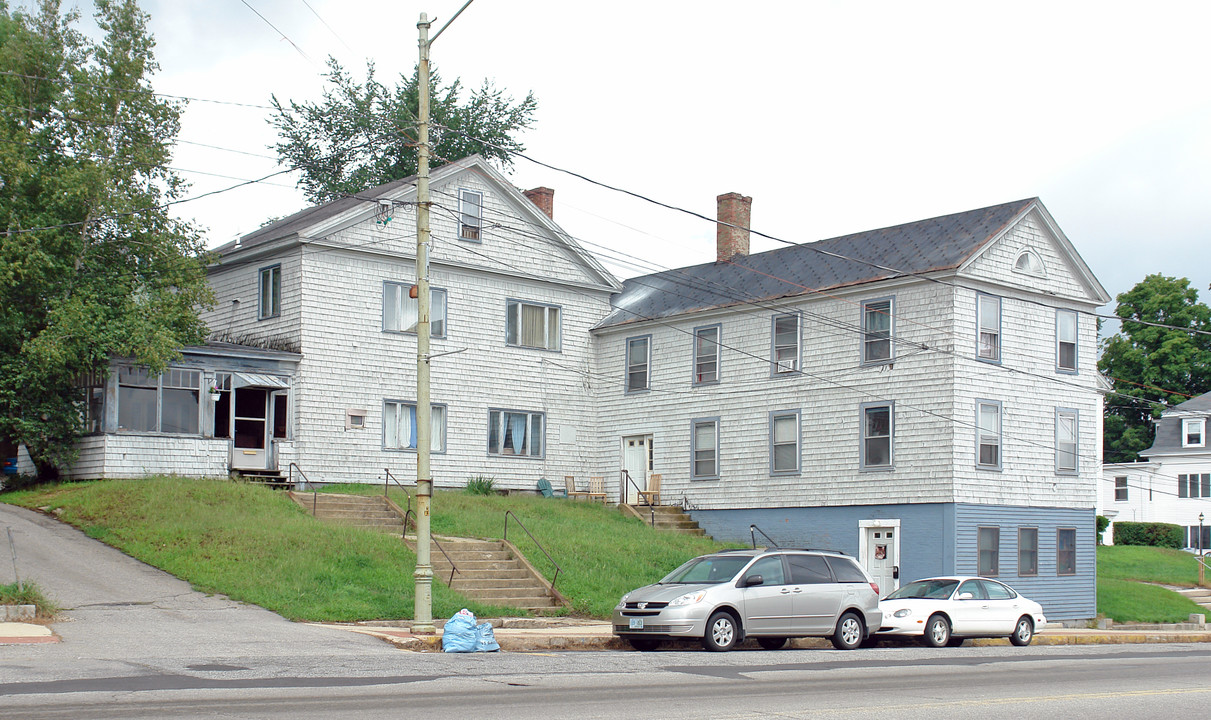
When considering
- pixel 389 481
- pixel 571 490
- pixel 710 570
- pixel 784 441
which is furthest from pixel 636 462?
pixel 710 570

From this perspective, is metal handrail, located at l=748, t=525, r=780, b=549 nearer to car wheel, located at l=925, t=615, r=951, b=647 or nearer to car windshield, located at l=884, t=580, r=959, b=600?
car windshield, located at l=884, t=580, r=959, b=600

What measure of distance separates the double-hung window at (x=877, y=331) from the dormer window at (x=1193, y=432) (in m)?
34.2

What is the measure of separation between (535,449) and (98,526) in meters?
14.2

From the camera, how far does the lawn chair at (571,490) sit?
3612 cm

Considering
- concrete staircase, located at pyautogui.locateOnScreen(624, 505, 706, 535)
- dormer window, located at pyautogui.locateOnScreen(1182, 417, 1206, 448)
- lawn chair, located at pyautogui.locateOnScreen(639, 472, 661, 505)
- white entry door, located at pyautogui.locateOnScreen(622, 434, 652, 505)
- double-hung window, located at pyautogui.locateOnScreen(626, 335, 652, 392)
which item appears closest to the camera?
concrete staircase, located at pyautogui.locateOnScreen(624, 505, 706, 535)

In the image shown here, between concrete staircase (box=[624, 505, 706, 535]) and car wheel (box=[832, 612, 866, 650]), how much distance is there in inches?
534

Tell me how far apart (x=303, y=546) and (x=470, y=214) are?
47.4 feet

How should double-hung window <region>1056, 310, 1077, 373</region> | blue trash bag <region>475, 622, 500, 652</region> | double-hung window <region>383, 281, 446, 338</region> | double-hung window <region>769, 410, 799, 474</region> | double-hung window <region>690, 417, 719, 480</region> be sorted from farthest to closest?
double-hung window <region>690, 417, 719, 480</region>
double-hung window <region>383, 281, 446, 338</region>
double-hung window <region>769, 410, 799, 474</region>
double-hung window <region>1056, 310, 1077, 373</region>
blue trash bag <region>475, 622, 500, 652</region>

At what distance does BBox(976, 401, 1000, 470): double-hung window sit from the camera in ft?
96.9

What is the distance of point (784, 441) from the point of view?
107 feet

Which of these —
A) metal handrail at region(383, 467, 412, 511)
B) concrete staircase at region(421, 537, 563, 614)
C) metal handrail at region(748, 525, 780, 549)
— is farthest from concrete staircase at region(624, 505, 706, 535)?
concrete staircase at region(421, 537, 563, 614)

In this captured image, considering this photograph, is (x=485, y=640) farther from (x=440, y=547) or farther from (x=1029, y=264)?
(x=1029, y=264)

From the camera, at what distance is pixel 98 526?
2447 centimetres

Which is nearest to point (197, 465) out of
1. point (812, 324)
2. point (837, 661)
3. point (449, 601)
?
point (449, 601)
